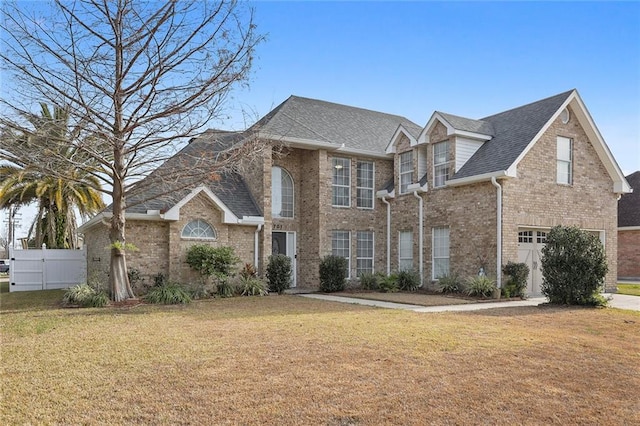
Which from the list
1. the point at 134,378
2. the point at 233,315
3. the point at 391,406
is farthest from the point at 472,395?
the point at 233,315

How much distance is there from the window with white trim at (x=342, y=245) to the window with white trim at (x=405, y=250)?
2.20 meters

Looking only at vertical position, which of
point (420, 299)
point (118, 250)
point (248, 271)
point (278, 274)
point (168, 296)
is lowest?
point (420, 299)

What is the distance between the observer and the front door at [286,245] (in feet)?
67.0

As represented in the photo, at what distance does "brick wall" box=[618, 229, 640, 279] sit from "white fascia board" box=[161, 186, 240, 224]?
76.8 feet

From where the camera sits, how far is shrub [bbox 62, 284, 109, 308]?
44.7 feet

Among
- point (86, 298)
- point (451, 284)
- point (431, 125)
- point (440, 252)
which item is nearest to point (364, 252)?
point (440, 252)

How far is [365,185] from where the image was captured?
2161 cm

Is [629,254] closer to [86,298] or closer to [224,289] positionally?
[224,289]

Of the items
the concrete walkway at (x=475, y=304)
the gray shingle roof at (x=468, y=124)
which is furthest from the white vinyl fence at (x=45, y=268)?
the gray shingle roof at (x=468, y=124)

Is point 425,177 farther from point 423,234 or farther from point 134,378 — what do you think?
point 134,378

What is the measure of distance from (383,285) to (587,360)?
11.8m

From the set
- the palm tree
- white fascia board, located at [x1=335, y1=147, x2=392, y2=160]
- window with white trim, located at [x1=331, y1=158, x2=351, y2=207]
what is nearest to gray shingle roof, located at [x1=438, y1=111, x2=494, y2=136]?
white fascia board, located at [x1=335, y1=147, x2=392, y2=160]

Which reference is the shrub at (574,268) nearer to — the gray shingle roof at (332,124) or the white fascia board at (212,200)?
the gray shingle roof at (332,124)

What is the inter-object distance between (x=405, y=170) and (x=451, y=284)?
571 centimetres
